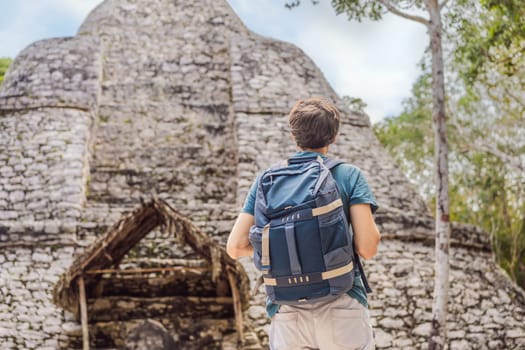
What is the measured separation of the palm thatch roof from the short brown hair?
403cm

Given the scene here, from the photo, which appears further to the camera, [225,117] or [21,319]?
[225,117]

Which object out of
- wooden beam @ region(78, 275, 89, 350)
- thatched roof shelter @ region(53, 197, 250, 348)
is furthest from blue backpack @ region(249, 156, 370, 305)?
wooden beam @ region(78, 275, 89, 350)

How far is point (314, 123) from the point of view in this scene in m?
2.26

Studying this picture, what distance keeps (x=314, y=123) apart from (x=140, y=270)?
4653 millimetres

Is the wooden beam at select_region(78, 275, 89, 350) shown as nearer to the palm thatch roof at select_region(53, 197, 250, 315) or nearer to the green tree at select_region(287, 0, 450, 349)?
the palm thatch roof at select_region(53, 197, 250, 315)

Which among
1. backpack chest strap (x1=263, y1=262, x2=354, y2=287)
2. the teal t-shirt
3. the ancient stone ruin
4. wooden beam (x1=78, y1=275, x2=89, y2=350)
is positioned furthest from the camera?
the ancient stone ruin

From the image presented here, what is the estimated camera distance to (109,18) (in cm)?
1206

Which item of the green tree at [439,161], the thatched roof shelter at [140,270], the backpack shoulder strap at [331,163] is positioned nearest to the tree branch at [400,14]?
the green tree at [439,161]

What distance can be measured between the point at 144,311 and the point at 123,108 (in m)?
4.32

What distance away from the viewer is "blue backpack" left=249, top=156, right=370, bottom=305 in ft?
6.70

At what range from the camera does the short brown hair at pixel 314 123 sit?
2248mm

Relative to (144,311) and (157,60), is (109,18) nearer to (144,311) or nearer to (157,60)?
(157,60)

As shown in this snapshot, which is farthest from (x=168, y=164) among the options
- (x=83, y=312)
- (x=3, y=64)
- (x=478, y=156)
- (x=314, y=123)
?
(x=478, y=156)

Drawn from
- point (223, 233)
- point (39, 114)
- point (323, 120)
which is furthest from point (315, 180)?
point (39, 114)
